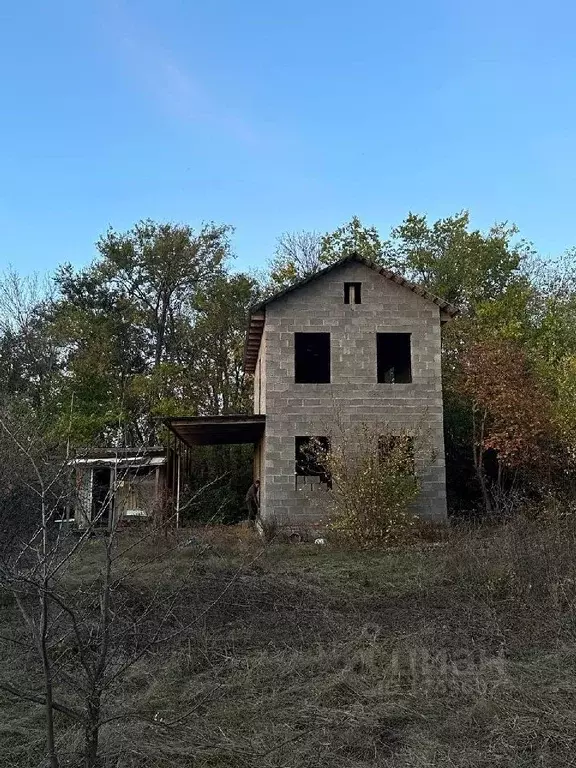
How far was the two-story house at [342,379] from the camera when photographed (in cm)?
1650

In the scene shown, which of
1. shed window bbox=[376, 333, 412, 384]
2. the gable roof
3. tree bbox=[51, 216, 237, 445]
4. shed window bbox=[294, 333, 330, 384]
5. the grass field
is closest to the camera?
the grass field

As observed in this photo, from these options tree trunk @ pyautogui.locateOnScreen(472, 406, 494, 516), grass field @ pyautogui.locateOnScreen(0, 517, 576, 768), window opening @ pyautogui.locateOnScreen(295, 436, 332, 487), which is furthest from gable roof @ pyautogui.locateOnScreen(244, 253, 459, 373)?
grass field @ pyautogui.locateOnScreen(0, 517, 576, 768)

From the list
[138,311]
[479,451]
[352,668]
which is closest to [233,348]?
[138,311]

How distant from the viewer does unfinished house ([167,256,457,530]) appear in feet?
54.1

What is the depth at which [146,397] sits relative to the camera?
2681 cm

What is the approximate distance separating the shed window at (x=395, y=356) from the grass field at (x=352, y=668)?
23.5 ft

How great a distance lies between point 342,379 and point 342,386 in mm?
171

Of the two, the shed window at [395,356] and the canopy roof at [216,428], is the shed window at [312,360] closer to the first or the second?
the shed window at [395,356]

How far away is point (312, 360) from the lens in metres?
20.7

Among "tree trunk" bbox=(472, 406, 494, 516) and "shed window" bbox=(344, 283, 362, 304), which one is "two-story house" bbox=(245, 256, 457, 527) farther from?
"tree trunk" bbox=(472, 406, 494, 516)

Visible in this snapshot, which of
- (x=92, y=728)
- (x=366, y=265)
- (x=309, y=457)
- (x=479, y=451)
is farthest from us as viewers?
(x=479, y=451)

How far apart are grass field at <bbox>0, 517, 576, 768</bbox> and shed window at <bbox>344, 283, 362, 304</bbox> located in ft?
24.6

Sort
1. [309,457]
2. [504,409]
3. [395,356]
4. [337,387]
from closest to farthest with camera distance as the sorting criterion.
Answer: [309,457]
[337,387]
[504,409]
[395,356]

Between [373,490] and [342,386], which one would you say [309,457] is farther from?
[373,490]
